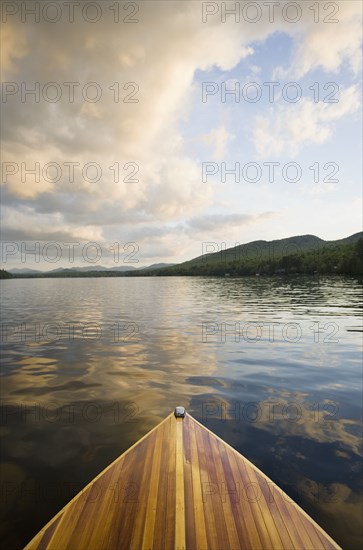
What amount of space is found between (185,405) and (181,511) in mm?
5964

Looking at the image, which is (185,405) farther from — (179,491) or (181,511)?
(181,511)

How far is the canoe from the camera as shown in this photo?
440 cm

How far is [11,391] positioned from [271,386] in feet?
36.4

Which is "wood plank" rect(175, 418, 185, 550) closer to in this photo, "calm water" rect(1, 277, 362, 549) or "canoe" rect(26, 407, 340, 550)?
"canoe" rect(26, 407, 340, 550)

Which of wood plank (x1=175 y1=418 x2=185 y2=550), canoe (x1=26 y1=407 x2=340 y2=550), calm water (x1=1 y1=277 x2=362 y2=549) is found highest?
wood plank (x1=175 y1=418 x2=185 y2=550)

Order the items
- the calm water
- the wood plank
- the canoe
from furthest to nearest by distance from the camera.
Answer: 1. the calm water
2. the canoe
3. the wood plank

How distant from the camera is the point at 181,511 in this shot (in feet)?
15.8

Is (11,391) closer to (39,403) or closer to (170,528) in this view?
(39,403)

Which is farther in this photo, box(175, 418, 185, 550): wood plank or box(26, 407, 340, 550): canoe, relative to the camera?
box(26, 407, 340, 550): canoe

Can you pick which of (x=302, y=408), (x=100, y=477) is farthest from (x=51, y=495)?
(x=302, y=408)

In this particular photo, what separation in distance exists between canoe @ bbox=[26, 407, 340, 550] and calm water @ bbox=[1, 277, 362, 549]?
1.18m

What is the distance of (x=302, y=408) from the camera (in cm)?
1022

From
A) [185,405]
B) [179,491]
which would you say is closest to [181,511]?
[179,491]

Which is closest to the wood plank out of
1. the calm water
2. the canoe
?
the canoe
